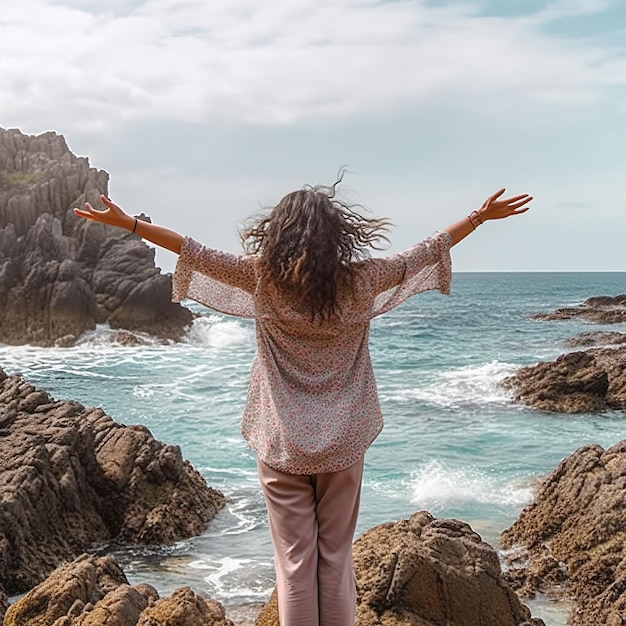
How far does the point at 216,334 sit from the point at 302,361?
105ft

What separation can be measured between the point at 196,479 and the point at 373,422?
25.2ft

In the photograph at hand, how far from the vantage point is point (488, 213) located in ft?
12.4

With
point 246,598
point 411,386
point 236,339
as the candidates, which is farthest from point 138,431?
point 236,339

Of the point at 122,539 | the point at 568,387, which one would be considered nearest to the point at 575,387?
A: the point at 568,387

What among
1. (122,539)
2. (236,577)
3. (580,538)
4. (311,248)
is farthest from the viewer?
(122,539)

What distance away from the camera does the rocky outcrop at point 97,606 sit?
4.60 metres

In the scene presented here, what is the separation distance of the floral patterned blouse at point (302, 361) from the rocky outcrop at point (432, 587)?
73.0 inches

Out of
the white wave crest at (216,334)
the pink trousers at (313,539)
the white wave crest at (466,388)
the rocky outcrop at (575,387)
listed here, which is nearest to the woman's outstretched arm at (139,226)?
the pink trousers at (313,539)

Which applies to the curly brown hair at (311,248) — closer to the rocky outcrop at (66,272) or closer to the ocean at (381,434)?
the ocean at (381,434)

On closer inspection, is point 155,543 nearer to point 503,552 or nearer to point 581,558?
point 503,552

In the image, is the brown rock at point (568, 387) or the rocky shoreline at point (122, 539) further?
the brown rock at point (568, 387)

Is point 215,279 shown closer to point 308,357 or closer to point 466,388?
point 308,357

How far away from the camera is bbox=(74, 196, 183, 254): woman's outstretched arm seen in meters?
3.42

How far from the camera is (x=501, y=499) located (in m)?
11.5
